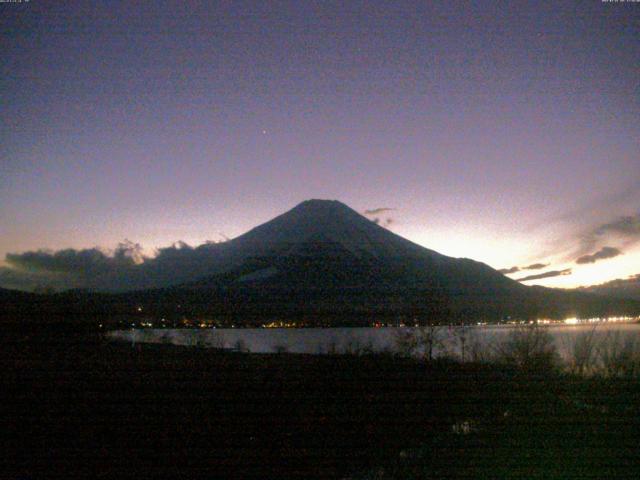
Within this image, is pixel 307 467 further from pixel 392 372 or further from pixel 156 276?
pixel 156 276

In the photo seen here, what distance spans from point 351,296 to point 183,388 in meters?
76.0

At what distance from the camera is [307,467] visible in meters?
5.77

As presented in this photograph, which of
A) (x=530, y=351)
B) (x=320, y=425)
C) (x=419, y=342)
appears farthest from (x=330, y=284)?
→ (x=320, y=425)

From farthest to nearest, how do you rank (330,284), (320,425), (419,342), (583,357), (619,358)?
1. (330,284)
2. (419,342)
3. (583,357)
4. (619,358)
5. (320,425)

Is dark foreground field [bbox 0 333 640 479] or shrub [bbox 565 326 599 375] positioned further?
shrub [bbox 565 326 599 375]

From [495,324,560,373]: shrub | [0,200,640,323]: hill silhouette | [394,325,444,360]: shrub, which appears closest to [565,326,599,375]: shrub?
[495,324,560,373]: shrub

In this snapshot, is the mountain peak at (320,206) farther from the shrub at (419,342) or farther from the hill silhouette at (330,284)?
the shrub at (419,342)

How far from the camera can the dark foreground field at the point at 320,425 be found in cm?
555

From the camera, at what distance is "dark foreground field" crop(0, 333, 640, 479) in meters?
5.55

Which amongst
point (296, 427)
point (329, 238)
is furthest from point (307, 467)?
point (329, 238)

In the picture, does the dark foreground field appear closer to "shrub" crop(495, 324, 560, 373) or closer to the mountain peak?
"shrub" crop(495, 324, 560, 373)

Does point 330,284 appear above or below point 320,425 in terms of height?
above

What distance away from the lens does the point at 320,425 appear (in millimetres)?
7320

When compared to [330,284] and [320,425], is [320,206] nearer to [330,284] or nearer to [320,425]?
[330,284]
